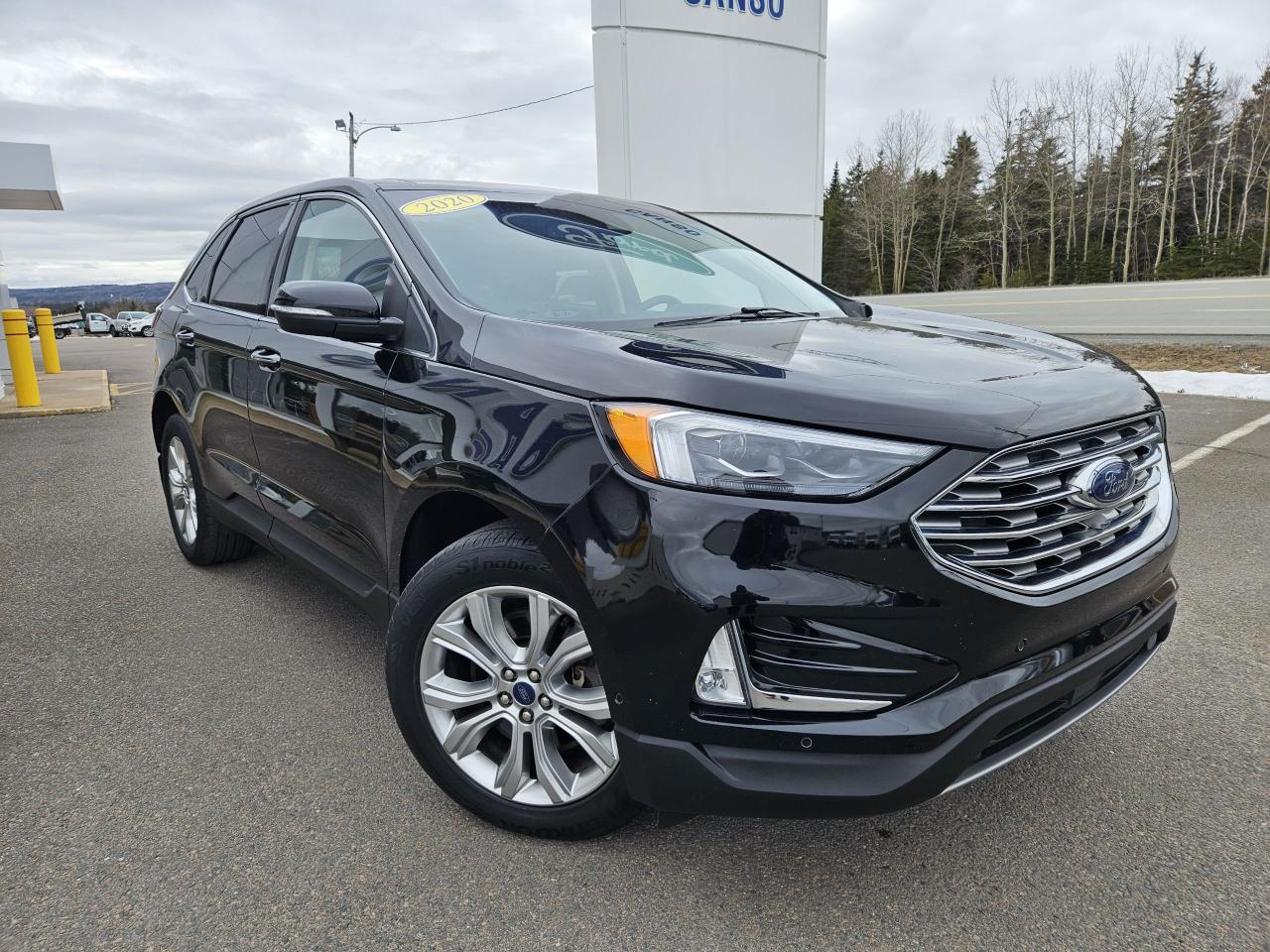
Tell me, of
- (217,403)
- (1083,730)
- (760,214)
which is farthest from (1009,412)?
(760,214)

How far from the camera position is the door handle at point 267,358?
3053 millimetres

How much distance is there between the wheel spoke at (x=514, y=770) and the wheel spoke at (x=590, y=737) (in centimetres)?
15

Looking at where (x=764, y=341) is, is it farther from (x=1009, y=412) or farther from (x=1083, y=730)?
(x=1083, y=730)

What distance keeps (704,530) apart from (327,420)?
4.97ft

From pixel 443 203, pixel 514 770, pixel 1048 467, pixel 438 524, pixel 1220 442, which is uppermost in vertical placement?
pixel 443 203

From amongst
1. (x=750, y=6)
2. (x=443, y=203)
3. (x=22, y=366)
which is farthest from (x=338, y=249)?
(x=22, y=366)

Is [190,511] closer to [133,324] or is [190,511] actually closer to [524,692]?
[524,692]

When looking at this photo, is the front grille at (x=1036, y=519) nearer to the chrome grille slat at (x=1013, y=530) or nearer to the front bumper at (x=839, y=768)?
the chrome grille slat at (x=1013, y=530)

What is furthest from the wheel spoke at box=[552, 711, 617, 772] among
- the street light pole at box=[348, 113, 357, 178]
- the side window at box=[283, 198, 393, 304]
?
the street light pole at box=[348, 113, 357, 178]

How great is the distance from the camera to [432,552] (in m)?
2.44

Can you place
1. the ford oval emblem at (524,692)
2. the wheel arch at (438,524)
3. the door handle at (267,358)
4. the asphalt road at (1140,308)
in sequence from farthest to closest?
the asphalt road at (1140,308), the door handle at (267,358), the wheel arch at (438,524), the ford oval emblem at (524,692)

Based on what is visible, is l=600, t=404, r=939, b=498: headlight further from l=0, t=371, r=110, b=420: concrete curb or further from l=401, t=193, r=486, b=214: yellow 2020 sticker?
l=0, t=371, r=110, b=420: concrete curb

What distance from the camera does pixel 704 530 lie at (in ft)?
5.51

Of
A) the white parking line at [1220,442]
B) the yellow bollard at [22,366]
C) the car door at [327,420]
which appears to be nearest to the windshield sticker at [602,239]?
the car door at [327,420]
